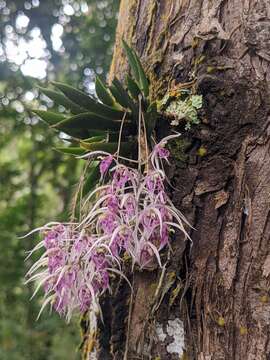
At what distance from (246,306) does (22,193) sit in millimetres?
2319

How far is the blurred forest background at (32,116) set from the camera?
270 cm

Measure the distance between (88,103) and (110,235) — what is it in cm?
28

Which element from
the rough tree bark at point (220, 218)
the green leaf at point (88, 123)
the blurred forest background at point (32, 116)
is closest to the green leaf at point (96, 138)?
the green leaf at point (88, 123)

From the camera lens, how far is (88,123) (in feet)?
3.22

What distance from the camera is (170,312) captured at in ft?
3.00

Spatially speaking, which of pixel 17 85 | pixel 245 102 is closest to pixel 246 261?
pixel 245 102

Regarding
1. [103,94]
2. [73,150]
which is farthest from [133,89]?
[73,150]

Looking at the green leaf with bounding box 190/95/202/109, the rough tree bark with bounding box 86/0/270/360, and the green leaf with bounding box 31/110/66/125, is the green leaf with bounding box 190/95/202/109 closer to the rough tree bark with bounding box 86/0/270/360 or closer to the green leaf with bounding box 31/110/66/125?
the rough tree bark with bounding box 86/0/270/360

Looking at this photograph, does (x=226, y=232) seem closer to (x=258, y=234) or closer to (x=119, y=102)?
(x=258, y=234)

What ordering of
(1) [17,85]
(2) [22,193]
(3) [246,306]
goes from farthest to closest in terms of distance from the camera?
(2) [22,193]
(1) [17,85]
(3) [246,306]

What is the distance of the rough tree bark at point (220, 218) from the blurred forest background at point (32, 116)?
1761 mm

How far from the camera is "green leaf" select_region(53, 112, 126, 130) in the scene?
0.97 meters

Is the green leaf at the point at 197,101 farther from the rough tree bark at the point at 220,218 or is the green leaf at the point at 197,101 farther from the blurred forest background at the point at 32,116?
the blurred forest background at the point at 32,116

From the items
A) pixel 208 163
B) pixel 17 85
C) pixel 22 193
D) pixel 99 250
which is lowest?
pixel 99 250
